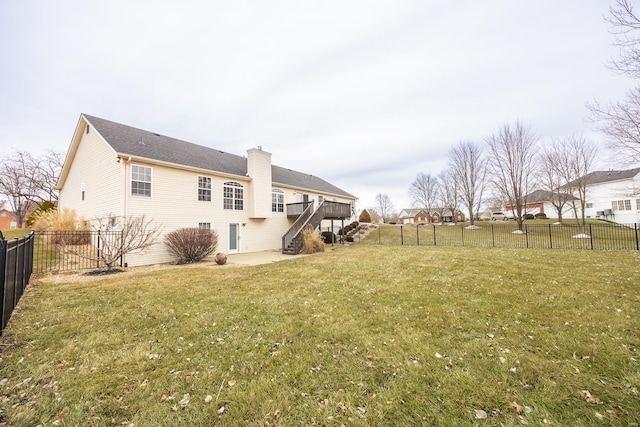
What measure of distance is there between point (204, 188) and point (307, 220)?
6.78 meters

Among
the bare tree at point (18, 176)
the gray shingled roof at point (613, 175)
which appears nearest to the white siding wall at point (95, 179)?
the bare tree at point (18, 176)

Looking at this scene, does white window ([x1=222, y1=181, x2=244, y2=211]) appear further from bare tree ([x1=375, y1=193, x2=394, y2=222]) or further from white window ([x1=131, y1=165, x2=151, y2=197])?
bare tree ([x1=375, y1=193, x2=394, y2=222])

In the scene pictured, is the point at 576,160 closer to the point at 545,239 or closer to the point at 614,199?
the point at 545,239

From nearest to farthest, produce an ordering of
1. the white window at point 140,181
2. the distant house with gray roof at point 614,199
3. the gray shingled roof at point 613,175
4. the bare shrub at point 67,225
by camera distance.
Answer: the white window at point 140,181, the bare shrub at point 67,225, the distant house with gray roof at point 614,199, the gray shingled roof at point 613,175

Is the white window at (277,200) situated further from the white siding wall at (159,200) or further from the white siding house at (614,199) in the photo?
the white siding house at (614,199)

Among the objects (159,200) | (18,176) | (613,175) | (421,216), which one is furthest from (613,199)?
(18,176)

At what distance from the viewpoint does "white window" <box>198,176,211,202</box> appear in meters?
14.3

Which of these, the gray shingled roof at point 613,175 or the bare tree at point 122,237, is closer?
the bare tree at point 122,237

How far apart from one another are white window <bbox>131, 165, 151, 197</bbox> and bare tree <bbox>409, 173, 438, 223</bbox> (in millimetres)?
49404

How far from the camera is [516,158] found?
73.0 feet

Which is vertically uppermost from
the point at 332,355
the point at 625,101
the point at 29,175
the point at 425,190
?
the point at 425,190

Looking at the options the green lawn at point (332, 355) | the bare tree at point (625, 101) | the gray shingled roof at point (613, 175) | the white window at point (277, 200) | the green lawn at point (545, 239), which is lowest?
the green lawn at point (332, 355)

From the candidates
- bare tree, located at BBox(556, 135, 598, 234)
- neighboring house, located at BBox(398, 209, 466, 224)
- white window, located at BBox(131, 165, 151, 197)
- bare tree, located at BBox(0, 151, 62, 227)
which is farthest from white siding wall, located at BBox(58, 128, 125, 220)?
neighboring house, located at BBox(398, 209, 466, 224)

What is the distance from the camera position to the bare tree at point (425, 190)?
166 feet
